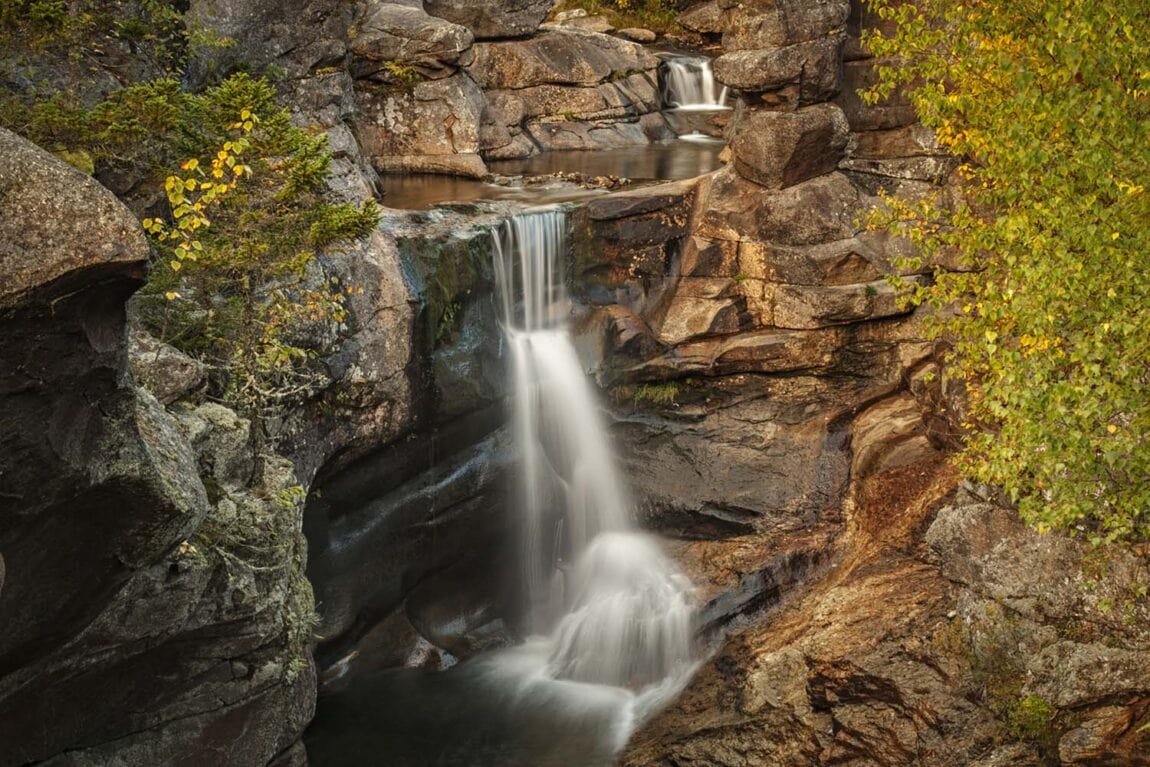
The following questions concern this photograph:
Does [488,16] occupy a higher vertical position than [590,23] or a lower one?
lower

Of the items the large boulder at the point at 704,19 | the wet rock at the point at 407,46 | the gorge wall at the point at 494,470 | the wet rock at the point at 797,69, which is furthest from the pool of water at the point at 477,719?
the large boulder at the point at 704,19

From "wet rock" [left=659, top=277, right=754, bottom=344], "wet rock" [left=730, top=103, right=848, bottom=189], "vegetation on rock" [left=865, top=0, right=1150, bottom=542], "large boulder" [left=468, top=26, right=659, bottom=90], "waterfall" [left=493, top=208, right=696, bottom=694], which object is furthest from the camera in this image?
"large boulder" [left=468, top=26, right=659, bottom=90]

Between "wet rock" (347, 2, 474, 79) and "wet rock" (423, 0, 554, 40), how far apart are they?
2.91m

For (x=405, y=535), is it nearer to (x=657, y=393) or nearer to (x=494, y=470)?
(x=494, y=470)

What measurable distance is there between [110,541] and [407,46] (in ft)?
62.9

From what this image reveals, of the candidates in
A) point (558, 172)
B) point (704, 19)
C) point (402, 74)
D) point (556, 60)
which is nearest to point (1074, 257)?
point (558, 172)

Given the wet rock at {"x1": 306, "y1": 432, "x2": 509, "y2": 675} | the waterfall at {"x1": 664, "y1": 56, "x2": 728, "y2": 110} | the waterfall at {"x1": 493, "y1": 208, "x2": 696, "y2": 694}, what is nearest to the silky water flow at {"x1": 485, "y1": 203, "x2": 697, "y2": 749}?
the waterfall at {"x1": 493, "y1": 208, "x2": 696, "y2": 694}

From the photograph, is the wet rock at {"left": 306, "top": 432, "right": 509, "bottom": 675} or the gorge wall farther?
the wet rock at {"left": 306, "top": 432, "right": 509, "bottom": 675}

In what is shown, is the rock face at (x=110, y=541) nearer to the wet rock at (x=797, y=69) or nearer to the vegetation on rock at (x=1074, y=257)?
the vegetation on rock at (x=1074, y=257)

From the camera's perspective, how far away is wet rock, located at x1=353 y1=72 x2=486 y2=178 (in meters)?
25.4

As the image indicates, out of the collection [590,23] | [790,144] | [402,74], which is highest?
[590,23]

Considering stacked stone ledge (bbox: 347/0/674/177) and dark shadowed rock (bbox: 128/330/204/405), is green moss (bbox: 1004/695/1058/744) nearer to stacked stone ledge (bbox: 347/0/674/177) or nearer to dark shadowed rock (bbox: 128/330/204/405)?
dark shadowed rock (bbox: 128/330/204/405)

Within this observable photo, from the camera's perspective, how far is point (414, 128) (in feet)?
83.6

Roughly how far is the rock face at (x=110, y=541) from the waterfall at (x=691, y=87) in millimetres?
20872
